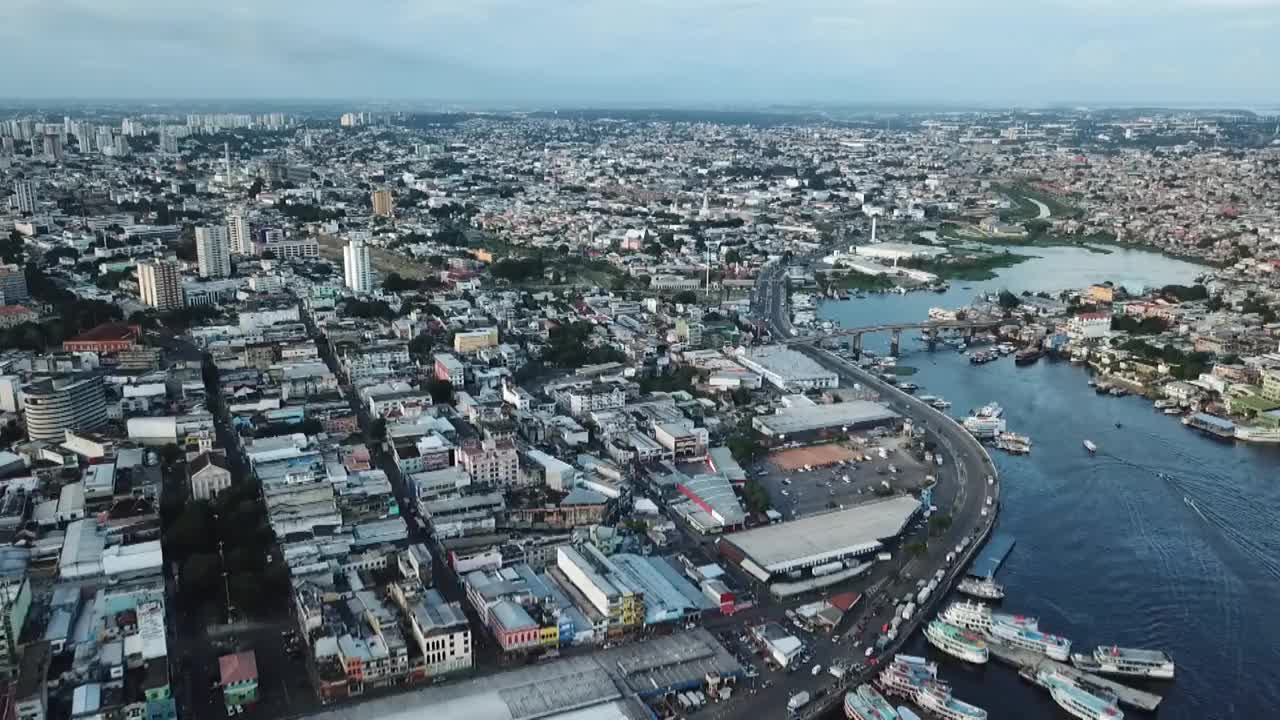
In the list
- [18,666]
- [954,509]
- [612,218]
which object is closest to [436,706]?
[18,666]

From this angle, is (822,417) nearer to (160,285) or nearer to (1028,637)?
(1028,637)

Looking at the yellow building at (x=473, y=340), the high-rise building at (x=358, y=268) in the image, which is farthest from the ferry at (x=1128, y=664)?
the high-rise building at (x=358, y=268)

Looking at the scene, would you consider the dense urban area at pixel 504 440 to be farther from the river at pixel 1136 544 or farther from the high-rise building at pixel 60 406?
the river at pixel 1136 544

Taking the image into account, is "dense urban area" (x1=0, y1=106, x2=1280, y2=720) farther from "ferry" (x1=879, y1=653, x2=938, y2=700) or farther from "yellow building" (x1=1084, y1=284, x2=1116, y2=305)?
"ferry" (x1=879, y1=653, x2=938, y2=700)

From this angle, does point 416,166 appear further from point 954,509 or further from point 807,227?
point 954,509

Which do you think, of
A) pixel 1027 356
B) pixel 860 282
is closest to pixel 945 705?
pixel 1027 356

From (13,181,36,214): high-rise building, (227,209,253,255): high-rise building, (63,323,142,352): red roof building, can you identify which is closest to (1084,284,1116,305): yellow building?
(63,323,142,352): red roof building
